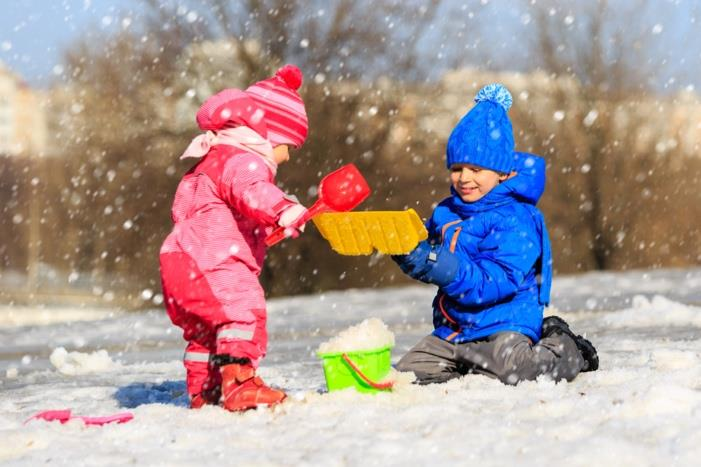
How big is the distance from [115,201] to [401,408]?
18.4 m

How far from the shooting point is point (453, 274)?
4516 millimetres

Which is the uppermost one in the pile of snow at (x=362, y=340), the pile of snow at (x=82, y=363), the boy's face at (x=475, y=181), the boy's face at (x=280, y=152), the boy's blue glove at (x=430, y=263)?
the boy's face at (x=280, y=152)

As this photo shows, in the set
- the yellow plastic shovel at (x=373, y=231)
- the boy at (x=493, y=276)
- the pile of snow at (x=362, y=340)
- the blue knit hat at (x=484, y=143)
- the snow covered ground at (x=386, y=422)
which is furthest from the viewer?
the blue knit hat at (x=484, y=143)

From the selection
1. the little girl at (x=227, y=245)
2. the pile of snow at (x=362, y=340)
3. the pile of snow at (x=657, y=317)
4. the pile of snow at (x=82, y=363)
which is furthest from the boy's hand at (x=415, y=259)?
the pile of snow at (x=657, y=317)

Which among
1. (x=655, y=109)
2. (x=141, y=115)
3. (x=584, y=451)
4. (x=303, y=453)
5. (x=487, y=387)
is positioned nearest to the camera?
(x=584, y=451)

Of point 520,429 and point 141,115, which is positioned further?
point 141,115

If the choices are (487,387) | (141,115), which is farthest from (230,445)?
(141,115)

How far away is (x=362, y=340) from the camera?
4141 mm

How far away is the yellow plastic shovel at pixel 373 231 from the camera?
400 cm

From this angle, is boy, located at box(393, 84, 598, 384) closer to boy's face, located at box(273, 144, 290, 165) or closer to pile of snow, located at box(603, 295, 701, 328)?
boy's face, located at box(273, 144, 290, 165)

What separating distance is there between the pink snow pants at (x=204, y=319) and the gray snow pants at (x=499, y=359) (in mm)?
1007

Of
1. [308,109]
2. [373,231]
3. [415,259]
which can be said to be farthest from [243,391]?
[308,109]

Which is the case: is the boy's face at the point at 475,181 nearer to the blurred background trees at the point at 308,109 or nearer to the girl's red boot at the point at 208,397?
the girl's red boot at the point at 208,397

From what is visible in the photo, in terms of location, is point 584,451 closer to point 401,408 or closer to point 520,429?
point 520,429
